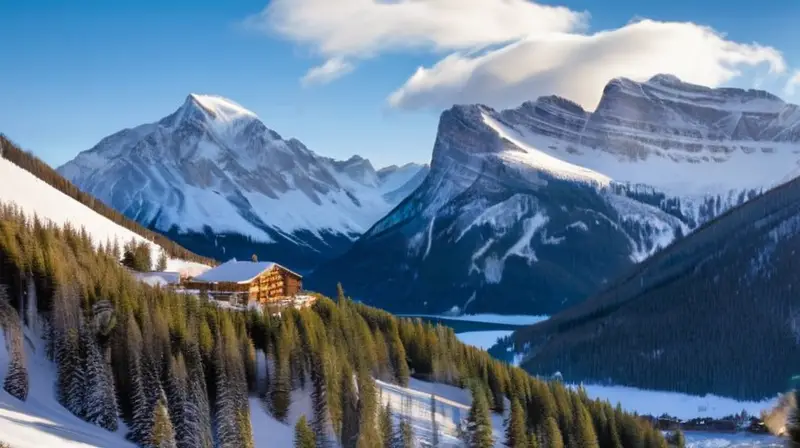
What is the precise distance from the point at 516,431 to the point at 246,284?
31570 mm

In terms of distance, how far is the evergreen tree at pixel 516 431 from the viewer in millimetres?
73062

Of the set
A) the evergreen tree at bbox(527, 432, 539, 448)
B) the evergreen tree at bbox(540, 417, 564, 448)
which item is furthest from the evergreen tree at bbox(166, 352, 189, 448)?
the evergreen tree at bbox(540, 417, 564, 448)

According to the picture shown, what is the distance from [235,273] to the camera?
89.8 meters

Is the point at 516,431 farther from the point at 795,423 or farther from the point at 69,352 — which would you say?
the point at 795,423

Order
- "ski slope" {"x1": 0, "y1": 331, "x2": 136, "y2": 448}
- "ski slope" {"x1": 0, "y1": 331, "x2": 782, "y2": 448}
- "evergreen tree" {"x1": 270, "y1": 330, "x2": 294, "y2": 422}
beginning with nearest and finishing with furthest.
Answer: "ski slope" {"x1": 0, "y1": 331, "x2": 136, "y2": 448} → "ski slope" {"x1": 0, "y1": 331, "x2": 782, "y2": 448} → "evergreen tree" {"x1": 270, "y1": 330, "x2": 294, "y2": 422}

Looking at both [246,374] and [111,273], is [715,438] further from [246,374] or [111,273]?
[111,273]

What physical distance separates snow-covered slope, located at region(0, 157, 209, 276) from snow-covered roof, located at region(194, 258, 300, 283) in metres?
16.3

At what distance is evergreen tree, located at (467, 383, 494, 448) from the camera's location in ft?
230

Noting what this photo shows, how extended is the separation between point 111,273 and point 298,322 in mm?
17843

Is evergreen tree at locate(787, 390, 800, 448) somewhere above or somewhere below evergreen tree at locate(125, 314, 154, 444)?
above

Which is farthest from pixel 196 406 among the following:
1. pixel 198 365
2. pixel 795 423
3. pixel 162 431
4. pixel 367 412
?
pixel 795 423

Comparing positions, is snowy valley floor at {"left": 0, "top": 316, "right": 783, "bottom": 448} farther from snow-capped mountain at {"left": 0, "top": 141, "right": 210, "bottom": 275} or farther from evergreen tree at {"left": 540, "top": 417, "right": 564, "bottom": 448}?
snow-capped mountain at {"left": 0, "top": 141, "right": 210, "bottom": 275}

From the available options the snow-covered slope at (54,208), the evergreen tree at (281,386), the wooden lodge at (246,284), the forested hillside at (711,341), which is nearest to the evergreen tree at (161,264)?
the snow-covered slope at (54,208)

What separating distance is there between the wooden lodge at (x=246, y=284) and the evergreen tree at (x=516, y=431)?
26976 mm
